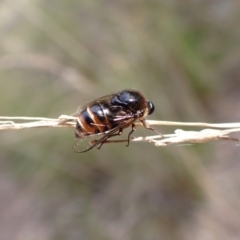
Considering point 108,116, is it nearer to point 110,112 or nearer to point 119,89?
point 110,112

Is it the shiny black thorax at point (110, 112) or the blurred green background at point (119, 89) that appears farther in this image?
the blurred green background at point (119, 89)

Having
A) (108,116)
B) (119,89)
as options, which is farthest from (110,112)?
(119,89)

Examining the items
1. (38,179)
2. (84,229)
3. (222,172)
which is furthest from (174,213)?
(38,179)

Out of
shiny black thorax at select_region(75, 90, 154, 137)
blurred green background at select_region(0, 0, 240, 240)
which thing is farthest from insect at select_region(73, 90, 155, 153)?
blurred green background at select_region(0, 0, 240, 240)

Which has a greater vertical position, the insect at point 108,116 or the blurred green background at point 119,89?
the blurred green background at point 119,89

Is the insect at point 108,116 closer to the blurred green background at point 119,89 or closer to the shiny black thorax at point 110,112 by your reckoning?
the shiny black thorax at point 110,112

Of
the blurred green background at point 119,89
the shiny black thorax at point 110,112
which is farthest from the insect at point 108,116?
the blurred green background at point 119,89
